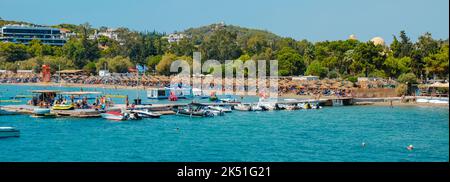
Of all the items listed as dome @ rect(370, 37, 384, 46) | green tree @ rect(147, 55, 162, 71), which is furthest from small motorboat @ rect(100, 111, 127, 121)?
dome @ rect(370, 37, 384, 46)

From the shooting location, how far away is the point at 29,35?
13438 cm

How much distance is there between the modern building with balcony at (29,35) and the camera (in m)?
132

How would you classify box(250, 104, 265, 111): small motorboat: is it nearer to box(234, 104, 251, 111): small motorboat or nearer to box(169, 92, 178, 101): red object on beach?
box(234, 104, 251, 111): small motorboat

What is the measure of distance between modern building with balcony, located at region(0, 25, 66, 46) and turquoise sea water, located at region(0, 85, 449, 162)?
299ft

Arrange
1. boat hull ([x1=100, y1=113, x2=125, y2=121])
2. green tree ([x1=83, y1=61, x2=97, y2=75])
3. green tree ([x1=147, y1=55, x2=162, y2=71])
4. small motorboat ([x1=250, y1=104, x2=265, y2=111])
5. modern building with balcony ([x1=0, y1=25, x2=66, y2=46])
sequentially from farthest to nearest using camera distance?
1. modern building with balcony ([x1=0, y1=25, x2=66, y2=46])
2. green tree ([x1=83, y1=61, x2=97, y2=75])
3. green tree ([x1=147, y1=55, x2=162, y2=71])
4. small motorboat ([x1=250, y1=104, x2=265, y2=111])
5. boat hull ([x1=100, y1=113, x2=125, y2=121])

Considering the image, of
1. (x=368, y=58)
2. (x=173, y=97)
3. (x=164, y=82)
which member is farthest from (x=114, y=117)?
(x=164, y=82)

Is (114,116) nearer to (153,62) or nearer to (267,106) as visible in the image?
(267,106)

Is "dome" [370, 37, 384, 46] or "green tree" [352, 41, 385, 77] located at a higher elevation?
"dome" [370, 37, 384, 46]

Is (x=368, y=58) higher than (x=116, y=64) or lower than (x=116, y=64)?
lower

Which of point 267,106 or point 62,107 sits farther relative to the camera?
point 267,106

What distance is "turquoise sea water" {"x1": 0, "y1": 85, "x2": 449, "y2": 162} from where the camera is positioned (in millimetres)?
30594

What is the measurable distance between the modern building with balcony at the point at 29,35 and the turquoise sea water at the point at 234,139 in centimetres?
9099

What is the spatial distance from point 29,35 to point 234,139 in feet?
349

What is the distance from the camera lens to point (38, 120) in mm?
43812
